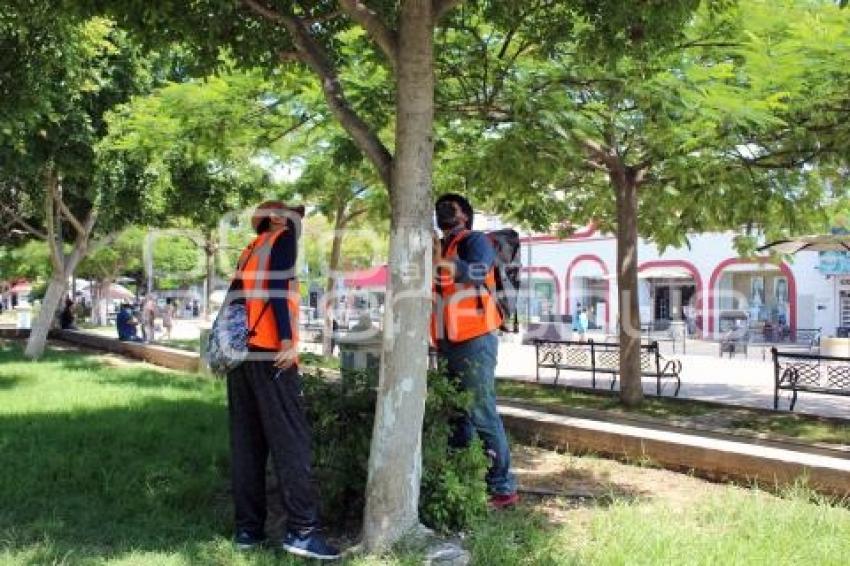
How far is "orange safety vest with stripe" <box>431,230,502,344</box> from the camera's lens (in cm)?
512

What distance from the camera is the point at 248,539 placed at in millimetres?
4520

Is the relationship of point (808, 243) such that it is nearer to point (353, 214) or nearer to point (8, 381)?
point (353, 214)

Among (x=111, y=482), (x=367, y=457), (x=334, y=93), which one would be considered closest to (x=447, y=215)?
(x=334, y=93)

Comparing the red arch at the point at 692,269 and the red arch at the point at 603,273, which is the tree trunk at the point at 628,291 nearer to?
the red arch at the point at 692,269

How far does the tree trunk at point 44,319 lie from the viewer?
686 inches

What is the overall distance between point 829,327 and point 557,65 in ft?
80.0

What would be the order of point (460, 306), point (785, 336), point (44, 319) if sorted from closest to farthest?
point (460, 306), point (44, 319), point (785, 336)

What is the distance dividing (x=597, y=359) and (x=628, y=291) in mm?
2467

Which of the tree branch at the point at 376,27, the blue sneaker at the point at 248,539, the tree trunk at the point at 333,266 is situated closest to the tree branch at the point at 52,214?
the tree trunk at the point at 333,266

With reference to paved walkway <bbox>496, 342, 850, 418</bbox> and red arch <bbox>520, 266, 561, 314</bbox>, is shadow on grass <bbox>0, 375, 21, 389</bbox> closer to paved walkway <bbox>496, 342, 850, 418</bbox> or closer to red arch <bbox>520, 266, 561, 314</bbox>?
paved walkway <bbox>496, 342, 850, 418</bbox>

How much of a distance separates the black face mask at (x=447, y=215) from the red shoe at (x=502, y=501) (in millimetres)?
1679

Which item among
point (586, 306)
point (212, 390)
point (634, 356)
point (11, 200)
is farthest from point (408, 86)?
point (586, 306)

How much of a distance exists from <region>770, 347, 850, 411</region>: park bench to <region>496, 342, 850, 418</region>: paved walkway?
19.0 inches

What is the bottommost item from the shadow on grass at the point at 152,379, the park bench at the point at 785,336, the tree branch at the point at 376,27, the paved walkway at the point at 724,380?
the paved walkway at the point at 724,380
